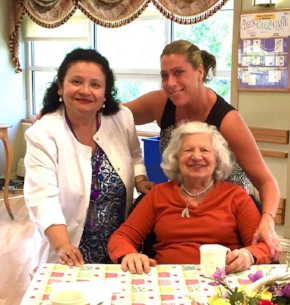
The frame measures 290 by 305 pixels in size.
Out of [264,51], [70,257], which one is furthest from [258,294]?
[264,51]

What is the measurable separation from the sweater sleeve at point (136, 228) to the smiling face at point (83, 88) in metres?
0.42

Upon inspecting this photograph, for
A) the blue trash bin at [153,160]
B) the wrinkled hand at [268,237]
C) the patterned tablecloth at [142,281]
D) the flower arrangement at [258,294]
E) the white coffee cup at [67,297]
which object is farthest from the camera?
the blue trash bin at [153,160]

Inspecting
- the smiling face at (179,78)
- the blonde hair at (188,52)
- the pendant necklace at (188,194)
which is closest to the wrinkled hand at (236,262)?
the pendant necklace at (188,194)

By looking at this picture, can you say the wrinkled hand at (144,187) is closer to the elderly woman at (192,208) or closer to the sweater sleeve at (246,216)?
the elderly woman at (192,208)

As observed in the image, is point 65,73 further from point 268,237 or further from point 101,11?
point 101,11

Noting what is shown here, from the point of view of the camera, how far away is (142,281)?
1424 millimetres

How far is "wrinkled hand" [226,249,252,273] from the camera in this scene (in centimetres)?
147

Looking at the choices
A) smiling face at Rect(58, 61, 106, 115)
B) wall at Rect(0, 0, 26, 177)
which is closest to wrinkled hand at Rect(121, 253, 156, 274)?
smiling face at Rect(58, 61, 106, 115)

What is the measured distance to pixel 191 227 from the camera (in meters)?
1.78

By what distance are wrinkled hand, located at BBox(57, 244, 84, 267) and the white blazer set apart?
0.40 feet

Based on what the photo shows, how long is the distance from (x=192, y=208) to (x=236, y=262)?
0.36m

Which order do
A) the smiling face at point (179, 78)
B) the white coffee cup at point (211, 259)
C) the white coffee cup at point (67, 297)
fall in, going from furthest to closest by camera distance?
the smiling face at point (179, 78), the white coffee cup at point (211, 259), the white coffee cup at point (67, 297)

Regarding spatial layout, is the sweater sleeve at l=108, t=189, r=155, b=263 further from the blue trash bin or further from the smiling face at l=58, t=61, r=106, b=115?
the blue trash bin

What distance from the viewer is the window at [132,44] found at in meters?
4.59
